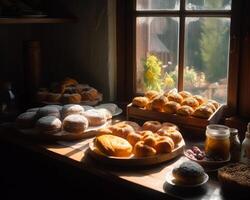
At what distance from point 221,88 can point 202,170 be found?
1.68ft

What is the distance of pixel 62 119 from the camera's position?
1697mm

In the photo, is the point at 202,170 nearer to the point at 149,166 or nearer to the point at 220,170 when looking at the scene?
the point at 220,170

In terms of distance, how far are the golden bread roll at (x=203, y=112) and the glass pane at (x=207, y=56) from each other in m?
0.15

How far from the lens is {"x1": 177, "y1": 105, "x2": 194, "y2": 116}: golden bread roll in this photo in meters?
1.59

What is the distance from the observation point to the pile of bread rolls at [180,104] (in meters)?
1.57

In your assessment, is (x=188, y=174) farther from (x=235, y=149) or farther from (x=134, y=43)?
(x=134, y=43)

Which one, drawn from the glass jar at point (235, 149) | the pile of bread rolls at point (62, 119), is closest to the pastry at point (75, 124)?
the pile of bread rolls at point (62, 119)

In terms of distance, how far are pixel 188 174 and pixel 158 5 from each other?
2.74 ft

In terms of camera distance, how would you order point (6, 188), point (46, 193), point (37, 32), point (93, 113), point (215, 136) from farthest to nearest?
1. point (37, 32)
2. point (6, 188)
3. point (46, 193)
4. point (93, 113)
5. point (215, 136)

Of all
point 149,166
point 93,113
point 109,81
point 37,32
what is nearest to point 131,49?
point 109,81

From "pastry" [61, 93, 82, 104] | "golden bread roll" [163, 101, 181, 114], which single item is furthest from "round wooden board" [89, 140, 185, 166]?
"pastry" [61, 93, 82, 104]

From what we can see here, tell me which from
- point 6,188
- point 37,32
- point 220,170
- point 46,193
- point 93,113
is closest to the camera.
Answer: point 220,170

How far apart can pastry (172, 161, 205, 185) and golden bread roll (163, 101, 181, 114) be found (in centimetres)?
40

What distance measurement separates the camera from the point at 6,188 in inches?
75.1
